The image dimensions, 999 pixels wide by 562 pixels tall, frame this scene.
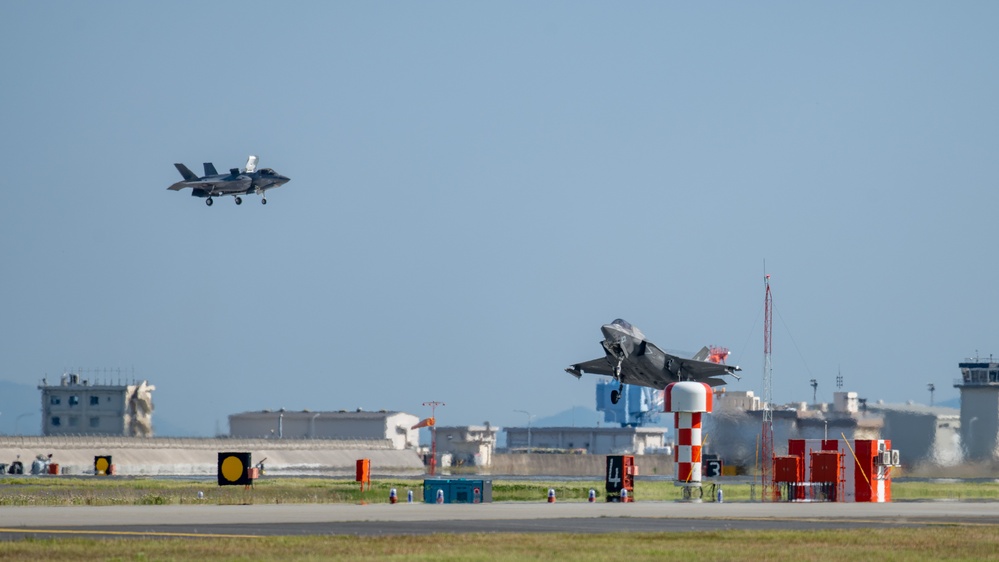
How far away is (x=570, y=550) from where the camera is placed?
29281 mm

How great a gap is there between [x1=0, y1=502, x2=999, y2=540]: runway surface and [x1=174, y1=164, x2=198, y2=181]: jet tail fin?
6037 centimetres

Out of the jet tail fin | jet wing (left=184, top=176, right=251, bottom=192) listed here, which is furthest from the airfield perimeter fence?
jet wing (left=184, top=176, right=251, bottom=192)

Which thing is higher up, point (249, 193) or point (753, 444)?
point (249, 193)

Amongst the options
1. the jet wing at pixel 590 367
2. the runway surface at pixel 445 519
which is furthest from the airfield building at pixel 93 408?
the runway surface at pixel 445 519

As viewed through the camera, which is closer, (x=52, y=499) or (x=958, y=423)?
(x=52, y=499)

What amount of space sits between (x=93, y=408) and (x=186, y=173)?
8908cm

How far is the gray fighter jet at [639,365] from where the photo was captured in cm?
6856

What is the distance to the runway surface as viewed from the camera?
3425 centimetres

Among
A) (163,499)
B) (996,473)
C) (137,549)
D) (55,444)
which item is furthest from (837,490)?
(55,444)

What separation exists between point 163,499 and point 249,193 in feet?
166

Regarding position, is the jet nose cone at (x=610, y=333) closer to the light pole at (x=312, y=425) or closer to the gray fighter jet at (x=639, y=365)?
the gray fighter jet at (x=639, y=365)

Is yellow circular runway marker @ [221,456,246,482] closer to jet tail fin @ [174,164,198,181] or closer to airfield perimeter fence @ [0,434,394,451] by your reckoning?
jet tail fin @ [174,164,198,181]

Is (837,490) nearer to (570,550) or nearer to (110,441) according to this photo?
(570,550)

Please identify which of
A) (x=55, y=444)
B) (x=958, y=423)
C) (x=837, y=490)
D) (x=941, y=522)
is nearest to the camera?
(x=941, y=522)
